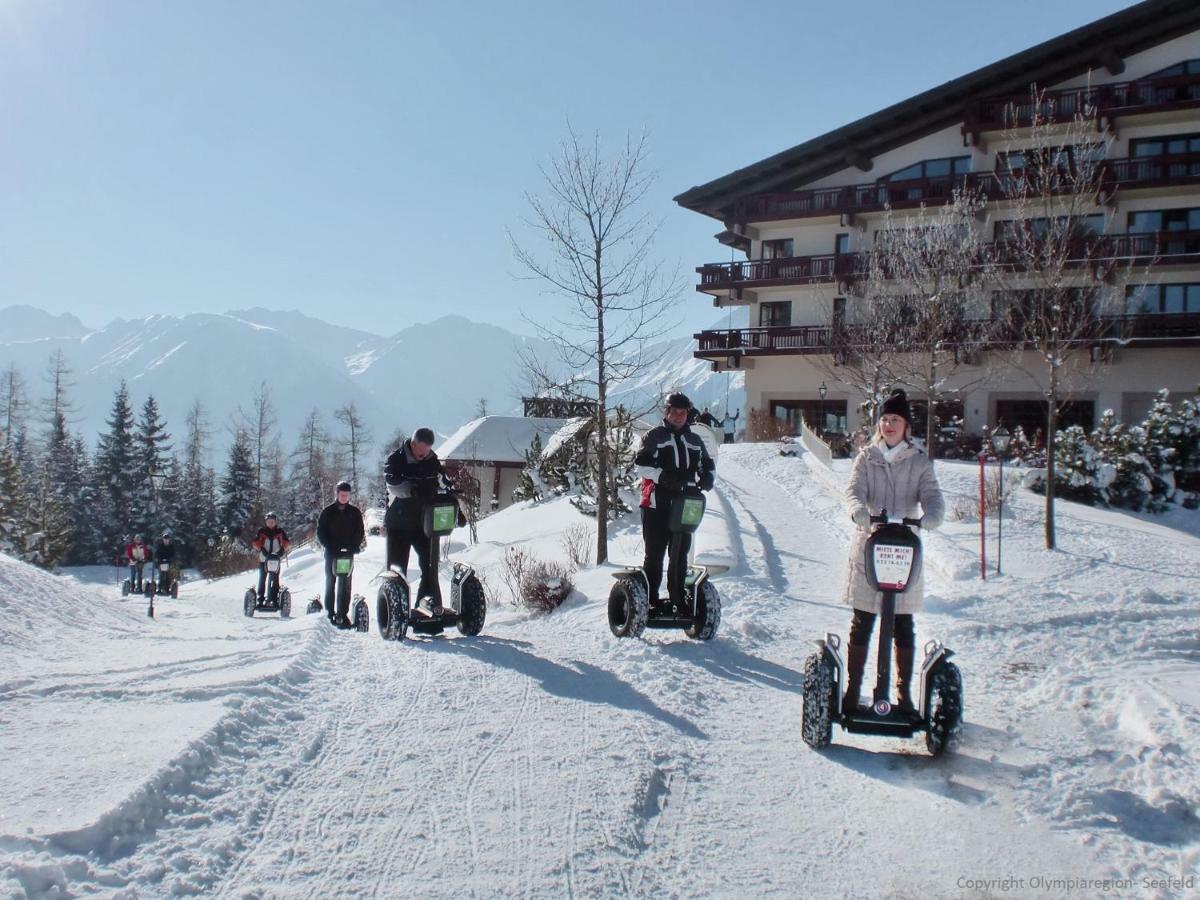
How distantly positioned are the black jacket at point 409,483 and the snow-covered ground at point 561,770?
4.07 feet

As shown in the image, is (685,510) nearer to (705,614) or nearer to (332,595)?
(705,614)

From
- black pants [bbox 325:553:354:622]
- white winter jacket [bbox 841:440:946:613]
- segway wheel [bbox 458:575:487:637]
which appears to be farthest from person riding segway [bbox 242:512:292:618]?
white winter jacket [bbox 841:440:946:613]

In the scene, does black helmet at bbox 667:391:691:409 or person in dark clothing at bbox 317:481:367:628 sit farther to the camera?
person in dark clothing at bbox 317:481:367:628

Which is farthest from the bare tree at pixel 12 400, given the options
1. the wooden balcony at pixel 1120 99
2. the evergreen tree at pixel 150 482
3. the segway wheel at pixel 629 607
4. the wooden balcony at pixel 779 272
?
the segway wheel at pixel 629 607

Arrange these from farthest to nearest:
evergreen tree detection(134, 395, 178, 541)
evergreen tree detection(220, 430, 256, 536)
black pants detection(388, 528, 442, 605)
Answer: evergreen tree detection(220, 430, 256, 536), evergreen tree detection(134, 395, 178, 541), black pants detection(388, 528, 442, 605)

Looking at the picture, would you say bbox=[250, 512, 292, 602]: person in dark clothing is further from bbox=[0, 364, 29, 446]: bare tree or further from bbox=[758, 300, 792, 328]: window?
bbox=[0, 364, 29, 446]: bare tree

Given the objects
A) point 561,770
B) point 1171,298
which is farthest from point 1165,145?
point 561,770

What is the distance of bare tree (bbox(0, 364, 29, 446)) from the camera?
75.8 metres

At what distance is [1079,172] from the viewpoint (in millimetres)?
15500

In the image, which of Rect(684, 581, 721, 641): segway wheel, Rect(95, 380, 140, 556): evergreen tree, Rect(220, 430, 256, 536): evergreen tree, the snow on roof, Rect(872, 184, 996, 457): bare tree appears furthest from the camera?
Rect(220, 430, 256, 536): evergreen tree

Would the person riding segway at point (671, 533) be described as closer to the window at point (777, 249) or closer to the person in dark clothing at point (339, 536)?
the person in dark clothing at point (339, 536)

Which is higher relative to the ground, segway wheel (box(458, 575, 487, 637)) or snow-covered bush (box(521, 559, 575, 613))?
segway wheel (box(458, 575, 487, 637))

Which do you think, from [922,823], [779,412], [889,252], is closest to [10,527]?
[779,412]

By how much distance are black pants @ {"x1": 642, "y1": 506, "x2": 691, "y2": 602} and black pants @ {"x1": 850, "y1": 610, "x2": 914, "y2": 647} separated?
8.64ft
